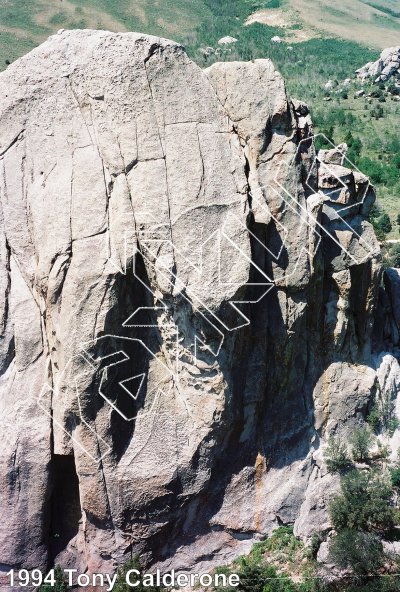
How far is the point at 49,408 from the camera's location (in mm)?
13883

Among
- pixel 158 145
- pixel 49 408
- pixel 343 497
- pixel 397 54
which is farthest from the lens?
pixel 397 54

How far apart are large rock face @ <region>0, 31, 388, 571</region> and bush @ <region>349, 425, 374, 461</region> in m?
1.26

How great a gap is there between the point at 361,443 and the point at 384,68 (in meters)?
43.6

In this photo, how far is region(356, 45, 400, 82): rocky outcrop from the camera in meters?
48.6

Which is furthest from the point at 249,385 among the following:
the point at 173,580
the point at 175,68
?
the point at 175,68

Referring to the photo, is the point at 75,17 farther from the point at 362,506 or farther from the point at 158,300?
the point at 362,506

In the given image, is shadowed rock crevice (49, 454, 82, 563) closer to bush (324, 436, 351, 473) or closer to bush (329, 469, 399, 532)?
bush (329, 469, 399, 532)

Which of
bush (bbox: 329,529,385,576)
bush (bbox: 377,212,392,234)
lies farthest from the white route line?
bush (bbox: 377,212,392,234)

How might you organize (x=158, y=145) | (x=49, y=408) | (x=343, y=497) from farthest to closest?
(x=343, y=497) → (x=49, y=408) → (x=158, y=145)

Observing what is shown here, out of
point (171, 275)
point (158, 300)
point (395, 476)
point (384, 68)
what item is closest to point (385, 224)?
point (395, 476)

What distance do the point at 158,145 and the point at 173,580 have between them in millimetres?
11424

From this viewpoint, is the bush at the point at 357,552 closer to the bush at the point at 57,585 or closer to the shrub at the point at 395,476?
the shrub at the point at 395,476

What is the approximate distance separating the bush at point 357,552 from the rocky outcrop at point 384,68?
145ft

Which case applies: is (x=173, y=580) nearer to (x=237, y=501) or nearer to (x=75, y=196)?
(x=237, y=501)
